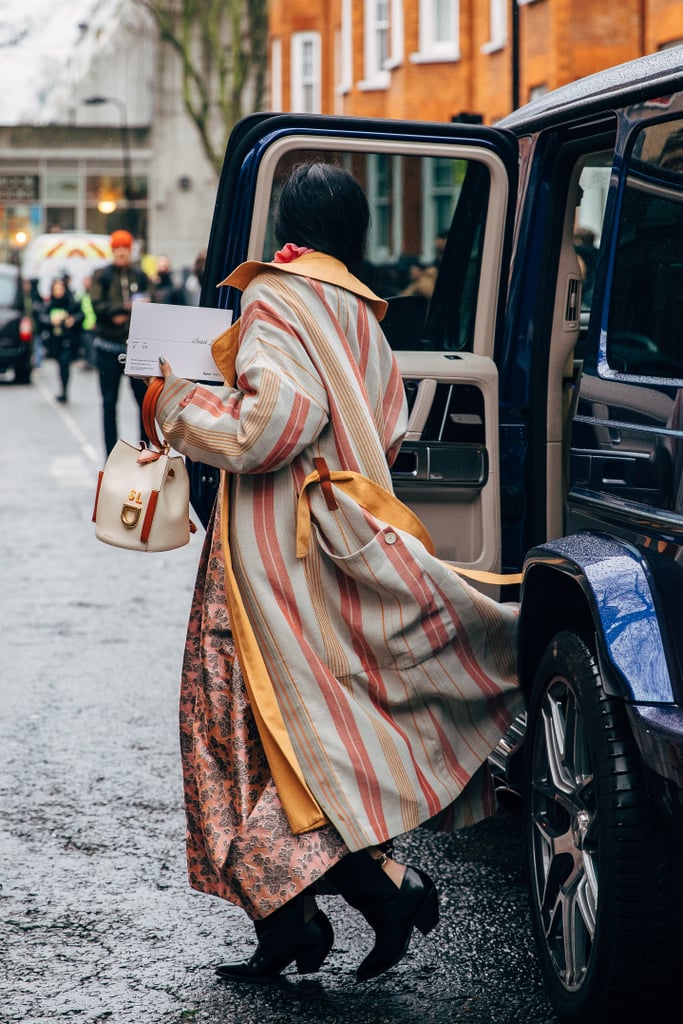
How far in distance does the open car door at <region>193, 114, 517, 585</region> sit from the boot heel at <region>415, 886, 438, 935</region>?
1.11 meters

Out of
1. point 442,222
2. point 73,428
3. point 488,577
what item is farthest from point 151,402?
point 73,428

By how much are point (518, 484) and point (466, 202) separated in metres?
0.83

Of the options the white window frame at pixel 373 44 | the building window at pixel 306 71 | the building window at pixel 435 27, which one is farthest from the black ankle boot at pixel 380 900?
the building window at pixel 306 71

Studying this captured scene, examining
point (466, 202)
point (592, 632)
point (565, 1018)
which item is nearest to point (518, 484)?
point (466, 202)

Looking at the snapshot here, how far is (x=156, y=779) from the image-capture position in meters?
5.85

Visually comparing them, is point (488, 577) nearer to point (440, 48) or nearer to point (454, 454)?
point (454, 454)

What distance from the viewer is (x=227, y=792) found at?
3.91 meters

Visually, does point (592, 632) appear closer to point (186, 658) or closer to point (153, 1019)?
point (186, 658)

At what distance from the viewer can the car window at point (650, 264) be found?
3549 millimetres

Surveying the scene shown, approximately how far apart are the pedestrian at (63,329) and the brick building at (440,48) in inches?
236

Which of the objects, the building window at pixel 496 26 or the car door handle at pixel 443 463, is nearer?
the car door handle at pixel 443 463

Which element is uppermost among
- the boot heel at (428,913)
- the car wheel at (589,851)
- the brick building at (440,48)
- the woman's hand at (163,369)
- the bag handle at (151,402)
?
the brick building at (440,48)

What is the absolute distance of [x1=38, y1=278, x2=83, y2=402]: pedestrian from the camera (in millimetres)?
24953

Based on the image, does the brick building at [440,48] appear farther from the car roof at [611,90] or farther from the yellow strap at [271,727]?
the yellow strap at [271,727]
